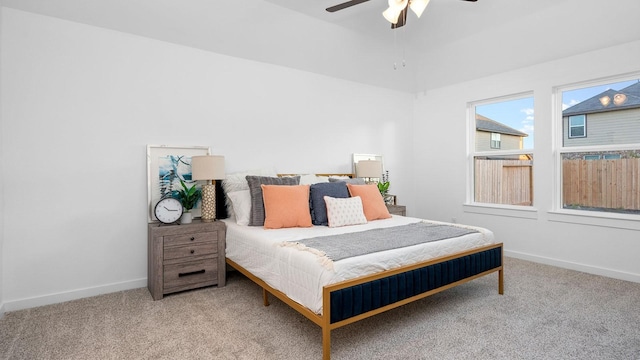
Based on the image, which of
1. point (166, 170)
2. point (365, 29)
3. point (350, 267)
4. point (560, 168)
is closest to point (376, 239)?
point (350, 267)

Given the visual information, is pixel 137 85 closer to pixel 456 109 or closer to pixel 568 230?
pixel 456 109

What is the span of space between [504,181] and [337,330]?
11.9 ft

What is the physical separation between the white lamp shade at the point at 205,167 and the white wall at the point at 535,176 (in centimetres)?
362

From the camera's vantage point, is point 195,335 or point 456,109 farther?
point 456,109

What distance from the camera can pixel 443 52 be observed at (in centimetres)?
466

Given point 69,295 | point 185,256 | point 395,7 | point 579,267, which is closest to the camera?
point 395,7

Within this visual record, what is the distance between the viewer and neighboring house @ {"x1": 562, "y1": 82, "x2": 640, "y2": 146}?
359cm

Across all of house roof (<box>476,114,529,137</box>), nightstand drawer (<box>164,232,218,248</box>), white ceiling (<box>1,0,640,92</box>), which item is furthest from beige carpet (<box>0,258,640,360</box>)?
white ceiling (<box>1,0,640,92</box>)

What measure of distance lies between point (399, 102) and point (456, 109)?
912 millimetres

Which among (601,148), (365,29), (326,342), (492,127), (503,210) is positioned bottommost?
(326,342)

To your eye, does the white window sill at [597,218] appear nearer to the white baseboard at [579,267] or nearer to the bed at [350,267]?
the white baseboard at [579,267]

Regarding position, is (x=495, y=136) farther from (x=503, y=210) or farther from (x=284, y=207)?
(x=284, y=207)

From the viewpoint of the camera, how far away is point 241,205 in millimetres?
3404

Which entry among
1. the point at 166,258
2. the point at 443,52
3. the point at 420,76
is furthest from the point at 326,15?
the point at 166,258
